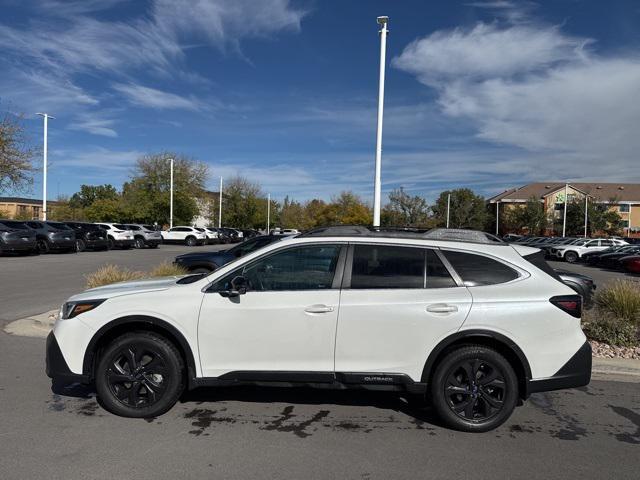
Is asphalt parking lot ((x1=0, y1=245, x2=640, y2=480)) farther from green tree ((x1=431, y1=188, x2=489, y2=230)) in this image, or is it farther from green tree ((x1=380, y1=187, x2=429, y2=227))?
green tree ((x1=431, y1=188, x2=489, y2=230))

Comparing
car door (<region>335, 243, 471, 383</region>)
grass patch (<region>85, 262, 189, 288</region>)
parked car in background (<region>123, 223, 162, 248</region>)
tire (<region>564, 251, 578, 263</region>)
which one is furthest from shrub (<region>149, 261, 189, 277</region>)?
tire (<region>564, 251, 578, 263</region>)

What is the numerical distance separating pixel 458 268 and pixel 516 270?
51cm

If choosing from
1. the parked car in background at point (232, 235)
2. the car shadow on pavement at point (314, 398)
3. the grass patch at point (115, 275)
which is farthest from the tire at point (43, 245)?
the parked car in background at point (232, 235)

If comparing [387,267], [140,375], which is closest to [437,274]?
[387,267]

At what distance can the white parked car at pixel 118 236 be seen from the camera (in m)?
31.8

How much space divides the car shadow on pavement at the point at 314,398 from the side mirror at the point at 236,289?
1.28 meters

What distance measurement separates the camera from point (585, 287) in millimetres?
8578

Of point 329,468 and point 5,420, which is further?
point 5,420

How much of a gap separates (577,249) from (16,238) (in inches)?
1346

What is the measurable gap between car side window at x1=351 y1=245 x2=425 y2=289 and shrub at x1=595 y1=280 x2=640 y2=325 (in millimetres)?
4875

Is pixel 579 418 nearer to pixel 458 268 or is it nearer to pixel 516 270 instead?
pixel 516 270

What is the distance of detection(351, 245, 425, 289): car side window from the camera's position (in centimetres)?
435

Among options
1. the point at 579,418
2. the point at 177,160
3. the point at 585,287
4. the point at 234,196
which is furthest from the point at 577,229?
the point at 579,418

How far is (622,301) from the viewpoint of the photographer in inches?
302
